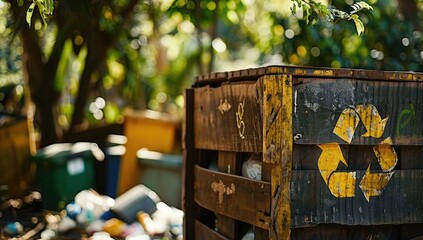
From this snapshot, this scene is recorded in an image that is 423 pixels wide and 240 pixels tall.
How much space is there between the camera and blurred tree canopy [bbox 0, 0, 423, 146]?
341 inches

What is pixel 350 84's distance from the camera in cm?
369

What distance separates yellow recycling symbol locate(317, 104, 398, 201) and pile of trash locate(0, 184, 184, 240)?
3.67m

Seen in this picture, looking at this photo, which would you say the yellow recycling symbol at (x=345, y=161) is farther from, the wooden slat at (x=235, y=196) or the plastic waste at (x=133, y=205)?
the plastic waste at (x=133, y=205)

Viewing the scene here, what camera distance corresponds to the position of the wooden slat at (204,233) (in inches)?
175

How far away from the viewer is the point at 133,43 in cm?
1292

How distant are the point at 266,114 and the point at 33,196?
7.08 meters

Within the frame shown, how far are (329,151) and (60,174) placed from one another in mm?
6288

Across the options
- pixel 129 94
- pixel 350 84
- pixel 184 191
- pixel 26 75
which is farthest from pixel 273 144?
pixel 129 94

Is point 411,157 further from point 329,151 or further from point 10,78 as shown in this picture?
point 10,78

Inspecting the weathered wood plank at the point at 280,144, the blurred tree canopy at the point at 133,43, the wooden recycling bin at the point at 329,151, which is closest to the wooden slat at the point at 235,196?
the wooden recycling bin at the point at 329,151

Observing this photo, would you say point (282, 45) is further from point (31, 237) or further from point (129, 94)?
point (129, 94)

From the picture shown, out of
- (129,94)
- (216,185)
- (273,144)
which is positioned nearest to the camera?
(273,144)

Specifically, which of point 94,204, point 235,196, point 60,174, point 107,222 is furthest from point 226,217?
point 60,174

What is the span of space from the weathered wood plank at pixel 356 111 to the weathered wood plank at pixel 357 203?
21 cm
